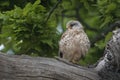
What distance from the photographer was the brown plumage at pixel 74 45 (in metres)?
8.02

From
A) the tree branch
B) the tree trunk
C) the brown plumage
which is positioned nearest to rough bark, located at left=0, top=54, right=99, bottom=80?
the tree trunk

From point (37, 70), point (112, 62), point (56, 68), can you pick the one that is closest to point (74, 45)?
point (112, 62)

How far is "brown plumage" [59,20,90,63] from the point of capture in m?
8.02

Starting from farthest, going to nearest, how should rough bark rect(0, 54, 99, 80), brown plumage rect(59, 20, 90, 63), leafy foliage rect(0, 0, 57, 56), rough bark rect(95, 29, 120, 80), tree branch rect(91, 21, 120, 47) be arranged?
tree branch rect(91, 21, 120, 47) → brown plumage rect(59, 20, 90, 63) → leafy foliage rect(0, 0, 57, 56) → rough bark rect(95, 29, 120, 80) → rough bark rect(0, 54, 99, 80)

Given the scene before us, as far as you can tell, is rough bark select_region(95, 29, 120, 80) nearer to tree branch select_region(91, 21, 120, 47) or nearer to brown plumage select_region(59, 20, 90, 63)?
brown plumage select_region(59, 20, 90, 63)

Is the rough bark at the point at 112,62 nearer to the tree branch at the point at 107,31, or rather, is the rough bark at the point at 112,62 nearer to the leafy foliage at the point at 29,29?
the leafy foliage at the point at 29,29

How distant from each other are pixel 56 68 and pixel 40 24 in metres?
1.90

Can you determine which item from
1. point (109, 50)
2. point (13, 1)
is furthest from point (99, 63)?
point (13, 1)

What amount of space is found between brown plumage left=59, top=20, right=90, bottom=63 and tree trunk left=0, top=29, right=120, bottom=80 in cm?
115

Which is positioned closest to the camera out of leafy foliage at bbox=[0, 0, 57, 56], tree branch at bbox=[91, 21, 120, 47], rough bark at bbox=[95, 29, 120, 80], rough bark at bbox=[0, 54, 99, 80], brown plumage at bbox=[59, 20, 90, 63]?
rough bark at bbox=[0, 54, 99, 80]

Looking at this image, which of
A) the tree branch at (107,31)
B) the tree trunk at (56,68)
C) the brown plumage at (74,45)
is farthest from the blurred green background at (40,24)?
the tree trunk at (56,68)

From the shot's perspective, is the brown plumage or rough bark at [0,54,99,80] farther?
the brown plumage

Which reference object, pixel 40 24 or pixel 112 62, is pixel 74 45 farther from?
pixel 112 62

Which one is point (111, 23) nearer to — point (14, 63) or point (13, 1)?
point (13, 1)
